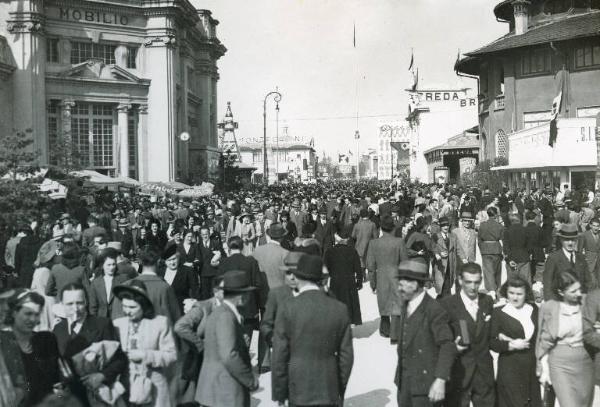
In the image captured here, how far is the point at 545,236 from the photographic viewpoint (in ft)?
42.8

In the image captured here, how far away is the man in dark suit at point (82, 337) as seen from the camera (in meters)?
4.93

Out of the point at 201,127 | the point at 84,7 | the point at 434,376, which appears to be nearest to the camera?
the point at 434,376

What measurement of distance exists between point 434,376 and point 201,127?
180 feet

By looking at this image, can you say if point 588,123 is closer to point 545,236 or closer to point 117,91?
point 545,236

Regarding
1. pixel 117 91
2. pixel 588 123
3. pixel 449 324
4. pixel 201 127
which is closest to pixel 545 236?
pixel 449 324

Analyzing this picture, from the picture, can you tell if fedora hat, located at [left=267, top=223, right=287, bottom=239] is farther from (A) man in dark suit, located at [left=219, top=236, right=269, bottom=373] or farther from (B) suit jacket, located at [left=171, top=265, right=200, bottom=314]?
(B) suit jacket, located at [left=171, top=265, right=200, bottom=314]

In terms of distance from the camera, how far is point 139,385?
520cm

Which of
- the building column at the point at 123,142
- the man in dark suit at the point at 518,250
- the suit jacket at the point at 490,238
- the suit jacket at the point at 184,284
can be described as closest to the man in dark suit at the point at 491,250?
the suit jacket at the point at 490,238

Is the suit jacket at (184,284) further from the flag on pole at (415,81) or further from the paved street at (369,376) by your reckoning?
the flag on pole at (415,81)

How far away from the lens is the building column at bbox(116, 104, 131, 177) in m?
43.8

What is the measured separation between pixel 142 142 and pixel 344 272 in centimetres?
3679

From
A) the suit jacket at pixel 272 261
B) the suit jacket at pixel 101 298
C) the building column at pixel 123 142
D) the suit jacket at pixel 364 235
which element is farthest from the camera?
the building column at pixel 123 142

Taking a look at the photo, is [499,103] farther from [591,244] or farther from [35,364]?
[35,364]

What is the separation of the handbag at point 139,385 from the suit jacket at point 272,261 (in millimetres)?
3997
